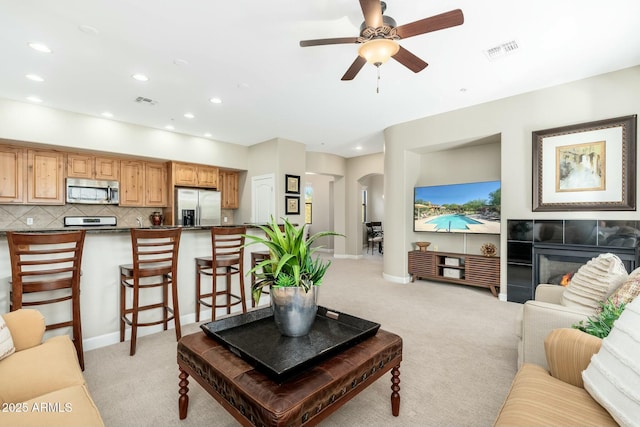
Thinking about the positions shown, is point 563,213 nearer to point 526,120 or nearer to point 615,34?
point 526,120

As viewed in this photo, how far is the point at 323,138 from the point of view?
6.45 metres

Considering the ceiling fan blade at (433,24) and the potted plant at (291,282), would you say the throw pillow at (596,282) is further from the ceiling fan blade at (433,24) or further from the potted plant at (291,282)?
the ceiling fan blade at (433,24)

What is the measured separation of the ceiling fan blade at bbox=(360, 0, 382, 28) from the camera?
2020 mm

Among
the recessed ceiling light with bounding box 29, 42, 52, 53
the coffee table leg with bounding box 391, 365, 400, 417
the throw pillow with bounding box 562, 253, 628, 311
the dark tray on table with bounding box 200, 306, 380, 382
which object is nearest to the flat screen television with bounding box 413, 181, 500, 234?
the throw pillow with bounding box 562, 253, 628, 311

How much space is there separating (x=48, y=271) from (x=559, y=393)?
3.28 m

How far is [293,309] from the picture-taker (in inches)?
63.2

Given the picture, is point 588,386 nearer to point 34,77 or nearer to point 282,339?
point 282,339

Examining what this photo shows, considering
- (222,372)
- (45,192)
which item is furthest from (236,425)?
(45,192)

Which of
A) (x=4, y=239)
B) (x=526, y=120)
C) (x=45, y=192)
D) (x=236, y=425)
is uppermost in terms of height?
(x=526, y=120)

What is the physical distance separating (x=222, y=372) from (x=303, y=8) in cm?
270

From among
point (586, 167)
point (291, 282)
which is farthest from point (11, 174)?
point (586, 167)

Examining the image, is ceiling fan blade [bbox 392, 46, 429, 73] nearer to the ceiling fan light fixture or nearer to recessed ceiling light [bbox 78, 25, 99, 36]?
the ceiling fan light fixture

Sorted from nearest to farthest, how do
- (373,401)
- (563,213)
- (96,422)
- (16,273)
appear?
(96,422), (373,401), (16,273), (563,213)

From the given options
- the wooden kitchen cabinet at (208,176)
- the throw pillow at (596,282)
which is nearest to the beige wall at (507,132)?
the throw pillow at (596,282)
